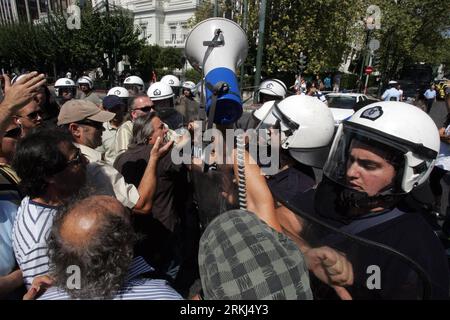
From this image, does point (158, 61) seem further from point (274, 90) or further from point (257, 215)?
point (257, 215)

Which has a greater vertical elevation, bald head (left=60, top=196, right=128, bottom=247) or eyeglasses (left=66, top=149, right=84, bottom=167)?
eyeglasses (left=66, top=149, right=84, bottom=167)

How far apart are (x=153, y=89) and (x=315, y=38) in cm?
1571

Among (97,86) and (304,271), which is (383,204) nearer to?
(304,271)

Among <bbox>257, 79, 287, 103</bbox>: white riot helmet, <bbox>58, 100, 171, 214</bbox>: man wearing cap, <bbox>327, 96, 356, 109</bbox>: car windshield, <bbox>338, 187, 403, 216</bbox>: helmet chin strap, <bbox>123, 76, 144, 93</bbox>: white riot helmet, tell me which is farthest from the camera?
<bbox>327, 96, 356, 109</bbox>: car windshield

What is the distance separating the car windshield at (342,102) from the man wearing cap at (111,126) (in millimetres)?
8473

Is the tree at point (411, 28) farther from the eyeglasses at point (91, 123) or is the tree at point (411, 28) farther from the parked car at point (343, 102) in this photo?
the eyeglasses at point (91, 123)

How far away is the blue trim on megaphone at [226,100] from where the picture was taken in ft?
5.16

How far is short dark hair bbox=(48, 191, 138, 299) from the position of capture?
43.6 inches

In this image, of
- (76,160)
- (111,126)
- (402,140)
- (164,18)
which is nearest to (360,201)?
(402,140)

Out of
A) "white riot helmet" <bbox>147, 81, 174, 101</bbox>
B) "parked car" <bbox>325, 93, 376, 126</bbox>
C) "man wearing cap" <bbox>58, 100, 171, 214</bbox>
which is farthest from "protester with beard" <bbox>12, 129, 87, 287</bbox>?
"parked car" <bbox>325, 93, 376, 126</bbox>

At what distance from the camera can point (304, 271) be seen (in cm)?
79

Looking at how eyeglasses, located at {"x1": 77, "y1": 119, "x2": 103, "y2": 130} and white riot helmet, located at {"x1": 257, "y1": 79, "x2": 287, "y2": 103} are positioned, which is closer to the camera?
eyeglasses, located at {"x1": 77, "y1": 119, "x2": 103, "y2": 130}

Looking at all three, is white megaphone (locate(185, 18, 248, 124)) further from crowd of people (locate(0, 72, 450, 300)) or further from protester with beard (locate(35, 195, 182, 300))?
protester with beard (locate(35, 195, 182, 300))

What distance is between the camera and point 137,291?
116 centimetres
